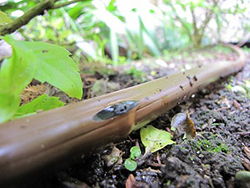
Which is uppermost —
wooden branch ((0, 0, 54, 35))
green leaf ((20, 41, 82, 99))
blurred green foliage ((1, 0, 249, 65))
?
wooden branch ((0, 0, 54, 35))

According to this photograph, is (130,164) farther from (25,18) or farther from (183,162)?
(25,18)

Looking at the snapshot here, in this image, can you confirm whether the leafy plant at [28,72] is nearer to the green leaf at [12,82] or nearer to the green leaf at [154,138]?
the green leaf at [12,82]

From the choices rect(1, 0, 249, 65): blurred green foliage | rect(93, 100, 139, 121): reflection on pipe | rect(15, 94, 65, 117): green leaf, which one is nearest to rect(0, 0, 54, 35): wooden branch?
rect(1, 0, 249, 65): blurred green foliage

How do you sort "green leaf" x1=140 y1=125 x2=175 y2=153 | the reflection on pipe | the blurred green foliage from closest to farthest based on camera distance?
the reflection on pipe → "green leaf" x1=140 y1=125 x2=175 y2=153 → the blurred green foliage

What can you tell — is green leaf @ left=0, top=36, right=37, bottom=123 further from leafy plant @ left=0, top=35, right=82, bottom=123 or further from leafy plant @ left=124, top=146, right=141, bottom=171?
leafy plant @ left=124, top=146, right=141, bottom=171

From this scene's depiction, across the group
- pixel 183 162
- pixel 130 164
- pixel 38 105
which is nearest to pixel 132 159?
pixel 130 164

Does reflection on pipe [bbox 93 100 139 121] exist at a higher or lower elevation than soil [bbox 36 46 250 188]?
higher
